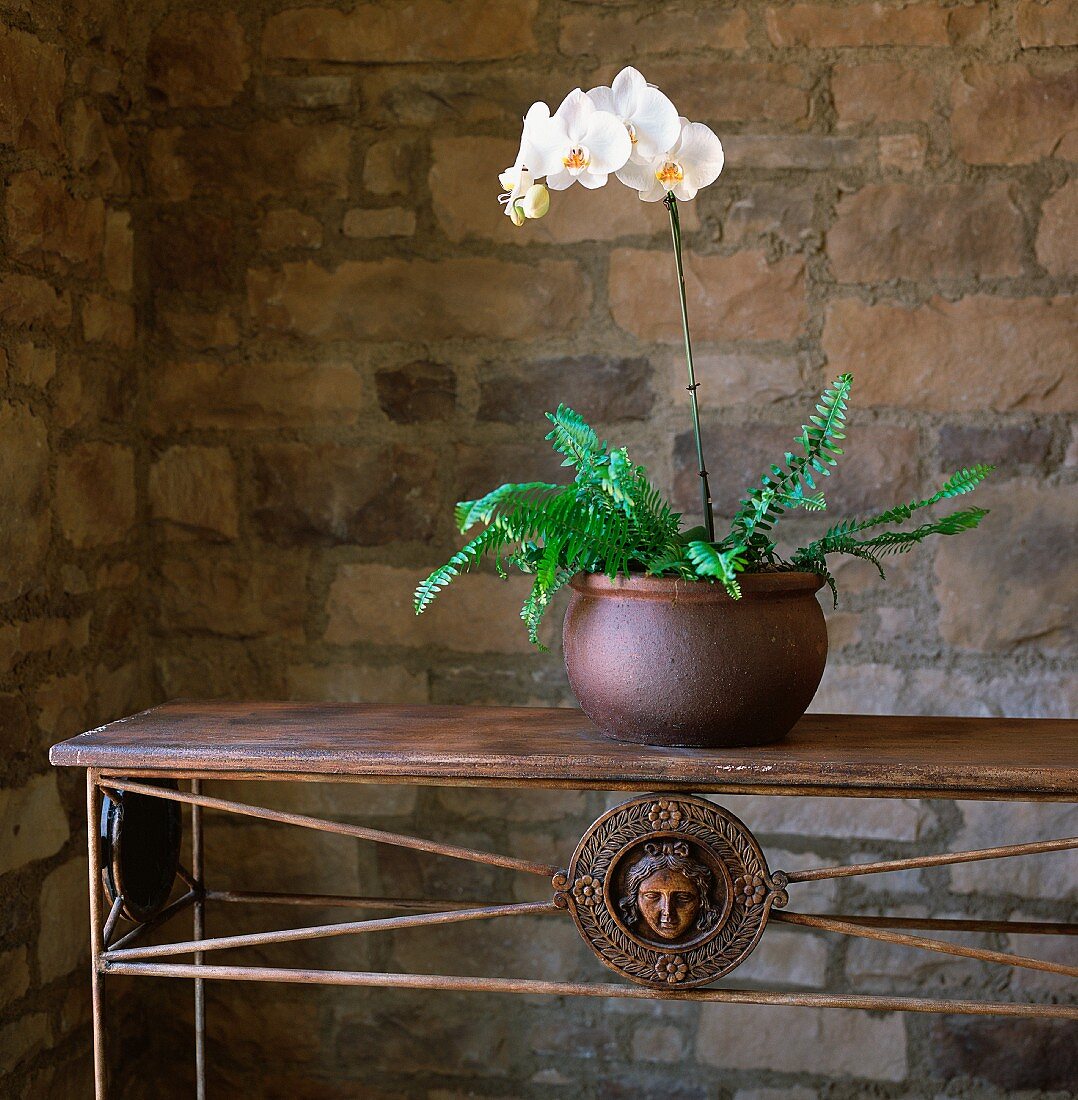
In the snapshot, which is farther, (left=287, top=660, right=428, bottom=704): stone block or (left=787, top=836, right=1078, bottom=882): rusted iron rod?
(left=287, top=660, right=428, bottom=704): stone block

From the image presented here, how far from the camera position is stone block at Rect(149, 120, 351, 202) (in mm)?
2219

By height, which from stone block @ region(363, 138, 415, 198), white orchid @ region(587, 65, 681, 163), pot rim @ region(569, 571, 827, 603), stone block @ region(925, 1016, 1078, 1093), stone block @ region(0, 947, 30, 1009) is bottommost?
stone block @ region(925, 1016, 1078, 1093)

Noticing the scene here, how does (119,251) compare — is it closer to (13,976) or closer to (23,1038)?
(13,976)

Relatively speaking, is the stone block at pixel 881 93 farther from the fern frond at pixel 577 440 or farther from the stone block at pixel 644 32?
the fern frond at pixel 577 440

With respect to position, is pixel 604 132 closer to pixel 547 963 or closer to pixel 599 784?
pixel 599 784

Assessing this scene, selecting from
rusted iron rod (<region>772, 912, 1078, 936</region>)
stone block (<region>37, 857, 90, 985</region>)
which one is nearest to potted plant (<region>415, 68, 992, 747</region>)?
rusted iron rod (<region>772, 912, 1078, 936</region>)

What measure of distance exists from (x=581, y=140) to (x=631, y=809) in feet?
2.74

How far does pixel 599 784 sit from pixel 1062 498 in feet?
3.58

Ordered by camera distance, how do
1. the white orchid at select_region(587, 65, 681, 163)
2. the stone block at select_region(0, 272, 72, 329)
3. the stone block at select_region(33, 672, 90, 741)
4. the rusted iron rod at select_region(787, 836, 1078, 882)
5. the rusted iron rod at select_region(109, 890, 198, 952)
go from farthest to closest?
the stone block at select_region(33, 672, 90, 741) < the stone block at select_region(0, 272, 72, 329) < the rusted iron rod at select_region(109, 890, 198, 952) < the white orchid at select_region(587, 65, 681, 163) < the rusted iron rod at select_region(787, 836, 1078, 882)

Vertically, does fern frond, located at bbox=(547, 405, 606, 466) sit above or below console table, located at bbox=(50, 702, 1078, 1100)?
above

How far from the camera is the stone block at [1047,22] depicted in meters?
2.03

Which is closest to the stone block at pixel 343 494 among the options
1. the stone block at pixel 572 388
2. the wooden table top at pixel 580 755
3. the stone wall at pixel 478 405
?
the stone wall at pixel 478 405

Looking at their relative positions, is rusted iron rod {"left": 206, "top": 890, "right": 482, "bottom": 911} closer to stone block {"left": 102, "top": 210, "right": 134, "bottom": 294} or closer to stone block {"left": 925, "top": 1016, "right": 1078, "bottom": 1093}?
stone block {"left": 925, "top": 1016, "right": 1078, "bottom": 1093}

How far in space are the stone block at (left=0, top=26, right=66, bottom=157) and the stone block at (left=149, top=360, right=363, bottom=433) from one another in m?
0.46
